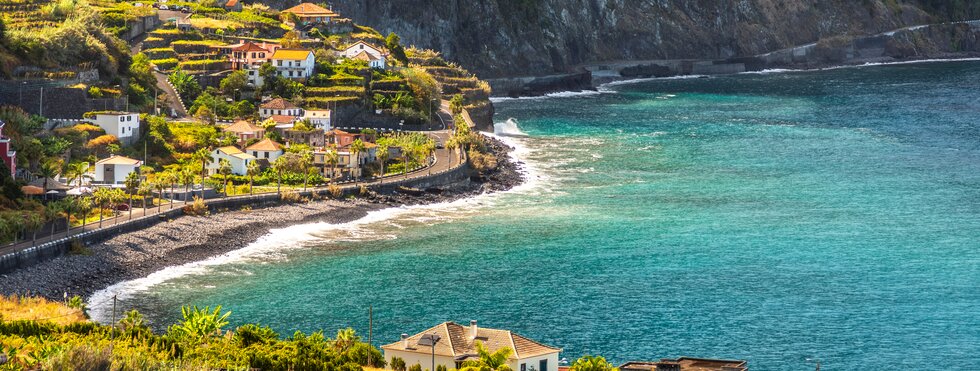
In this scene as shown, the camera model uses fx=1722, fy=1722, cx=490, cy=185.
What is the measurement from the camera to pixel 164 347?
74.1 m

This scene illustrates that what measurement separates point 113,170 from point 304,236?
699 inches

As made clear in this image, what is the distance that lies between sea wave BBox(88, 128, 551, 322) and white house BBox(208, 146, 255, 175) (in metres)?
12.2

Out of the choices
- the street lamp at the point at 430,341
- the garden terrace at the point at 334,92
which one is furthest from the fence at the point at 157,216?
the street lamp at the point at 430,341

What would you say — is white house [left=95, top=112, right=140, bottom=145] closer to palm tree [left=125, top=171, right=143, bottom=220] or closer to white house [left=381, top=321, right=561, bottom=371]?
palm tree [left=125, top=171, right=143, bottom=220]

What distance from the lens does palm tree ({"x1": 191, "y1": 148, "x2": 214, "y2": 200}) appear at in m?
126

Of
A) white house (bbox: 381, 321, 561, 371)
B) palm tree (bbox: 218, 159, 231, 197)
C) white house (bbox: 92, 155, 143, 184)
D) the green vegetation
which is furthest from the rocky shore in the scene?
white house (bbox: 381, 321, 561, 371)

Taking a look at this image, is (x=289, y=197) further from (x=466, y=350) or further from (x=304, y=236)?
(x=466, y=350)

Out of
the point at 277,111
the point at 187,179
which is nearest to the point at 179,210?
the point at 187,179

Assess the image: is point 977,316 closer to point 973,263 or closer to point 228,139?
point 973,263

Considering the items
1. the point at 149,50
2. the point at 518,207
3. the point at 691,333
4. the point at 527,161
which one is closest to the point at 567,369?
the point at 691,333

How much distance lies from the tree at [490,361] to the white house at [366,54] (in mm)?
109182

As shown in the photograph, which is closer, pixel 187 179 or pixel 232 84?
pixel 187 179

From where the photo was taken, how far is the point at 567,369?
74.9m

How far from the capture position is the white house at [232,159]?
440 feet
